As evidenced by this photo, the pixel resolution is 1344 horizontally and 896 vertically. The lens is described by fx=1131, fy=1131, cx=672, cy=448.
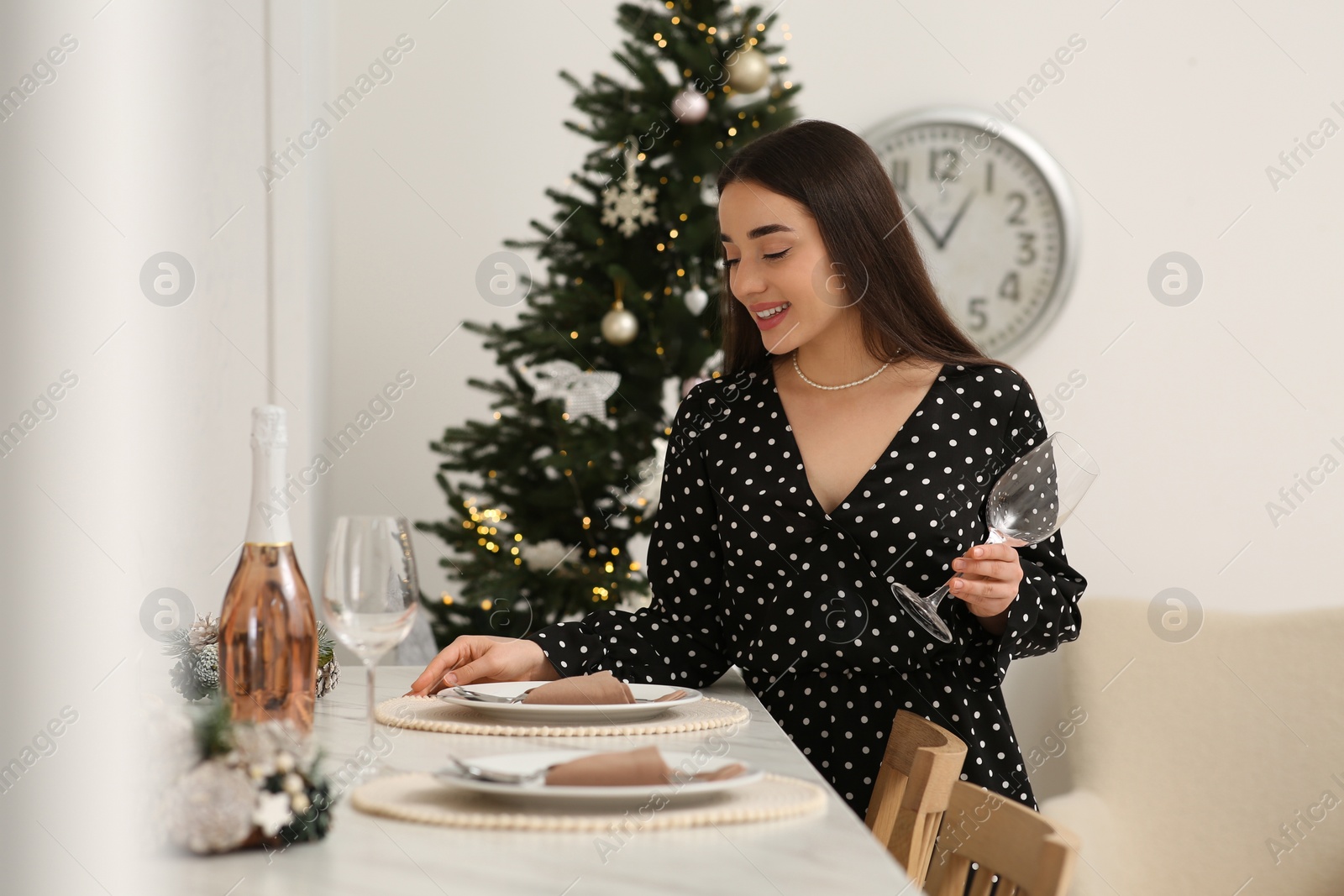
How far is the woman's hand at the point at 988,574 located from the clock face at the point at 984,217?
6.01ft

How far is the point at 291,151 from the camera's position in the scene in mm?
2449

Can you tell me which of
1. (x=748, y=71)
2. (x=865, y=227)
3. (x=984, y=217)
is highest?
(x=748, y=71)

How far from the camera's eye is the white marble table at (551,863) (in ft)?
1.95

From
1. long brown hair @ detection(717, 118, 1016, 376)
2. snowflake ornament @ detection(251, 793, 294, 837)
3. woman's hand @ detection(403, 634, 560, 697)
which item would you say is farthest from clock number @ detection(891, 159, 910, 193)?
snowflake ornament @ detection(251, 793, 294, 837)

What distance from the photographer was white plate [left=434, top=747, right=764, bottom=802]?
727mm

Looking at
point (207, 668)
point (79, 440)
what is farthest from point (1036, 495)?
point (79, 440)

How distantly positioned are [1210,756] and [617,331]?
1506 mm

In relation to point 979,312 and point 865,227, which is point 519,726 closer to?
point 865,227

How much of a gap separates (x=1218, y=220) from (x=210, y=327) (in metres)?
2.44

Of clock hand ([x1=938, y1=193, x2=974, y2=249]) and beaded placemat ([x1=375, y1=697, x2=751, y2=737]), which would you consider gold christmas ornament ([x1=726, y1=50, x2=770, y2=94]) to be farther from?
beaded placemat ([x1=375, y1=697, x2=751, y2=737])

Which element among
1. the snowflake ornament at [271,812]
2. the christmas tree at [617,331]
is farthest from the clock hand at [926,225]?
the snowflake ornament at [271,812]

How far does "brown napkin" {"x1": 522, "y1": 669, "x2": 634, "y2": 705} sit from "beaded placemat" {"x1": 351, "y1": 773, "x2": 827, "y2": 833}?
0.27 m

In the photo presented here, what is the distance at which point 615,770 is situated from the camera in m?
0.75

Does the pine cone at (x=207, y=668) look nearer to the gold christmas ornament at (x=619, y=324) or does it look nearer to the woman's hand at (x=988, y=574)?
the woman's hand at (x=988, y=574)
